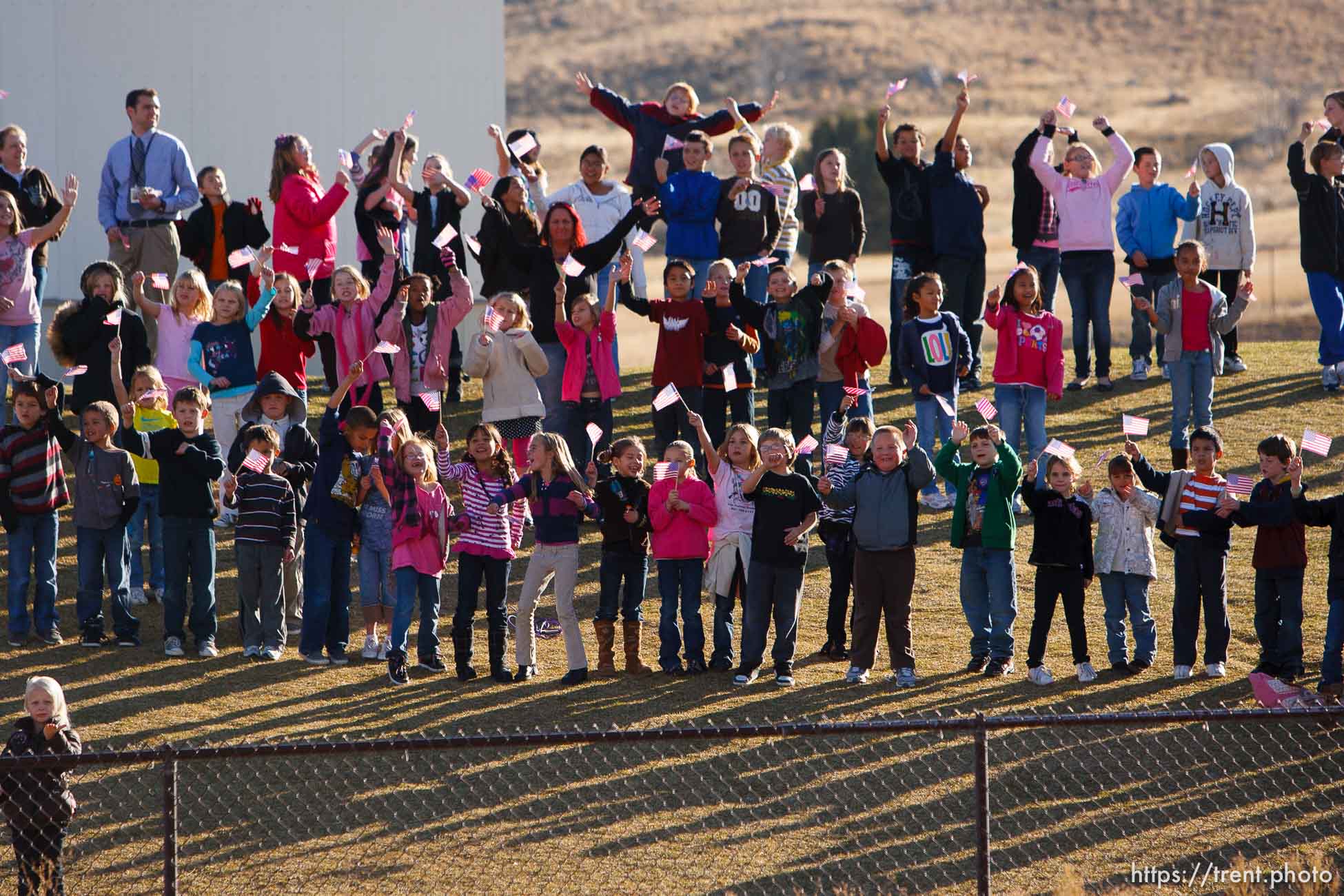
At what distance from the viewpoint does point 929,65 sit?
92625mm

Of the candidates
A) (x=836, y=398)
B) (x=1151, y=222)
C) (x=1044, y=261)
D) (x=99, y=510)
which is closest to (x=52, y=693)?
(x=99, y=510)

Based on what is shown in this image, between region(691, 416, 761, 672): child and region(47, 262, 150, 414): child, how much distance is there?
15.8 feet

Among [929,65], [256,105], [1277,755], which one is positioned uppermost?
[929,65]

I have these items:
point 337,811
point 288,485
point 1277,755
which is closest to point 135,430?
point 288,485

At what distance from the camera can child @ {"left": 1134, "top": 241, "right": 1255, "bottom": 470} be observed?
1424 centimetres

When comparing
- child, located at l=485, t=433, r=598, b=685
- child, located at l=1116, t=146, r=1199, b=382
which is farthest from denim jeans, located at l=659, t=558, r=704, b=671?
child, located at l=1116, t=146, r=1199, b=382

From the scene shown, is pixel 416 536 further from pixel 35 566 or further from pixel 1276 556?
pixel 1276 556

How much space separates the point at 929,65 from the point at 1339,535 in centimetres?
8590

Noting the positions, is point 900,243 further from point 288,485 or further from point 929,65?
point 929,65

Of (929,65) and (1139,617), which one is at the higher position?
(929,65)

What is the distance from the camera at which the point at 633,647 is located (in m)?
10.5

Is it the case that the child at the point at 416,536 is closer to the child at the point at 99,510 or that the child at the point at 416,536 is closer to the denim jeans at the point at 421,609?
the denim jeans at the point at 421,609

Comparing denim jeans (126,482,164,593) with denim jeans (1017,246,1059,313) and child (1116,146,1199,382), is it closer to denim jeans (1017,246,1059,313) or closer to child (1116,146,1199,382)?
denim jeans (1017,246,1059,313)

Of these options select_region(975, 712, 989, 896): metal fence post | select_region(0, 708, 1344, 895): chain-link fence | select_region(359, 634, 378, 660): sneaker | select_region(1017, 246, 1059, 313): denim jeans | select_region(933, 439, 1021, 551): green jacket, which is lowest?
select_region(0, 708, 1344, 895): chain-link fence
